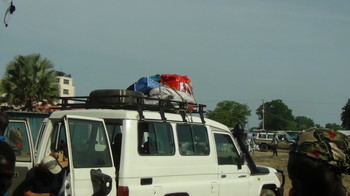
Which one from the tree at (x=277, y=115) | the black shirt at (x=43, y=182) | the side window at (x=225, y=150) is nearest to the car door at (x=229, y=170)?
the side window at (x=225, y=150)

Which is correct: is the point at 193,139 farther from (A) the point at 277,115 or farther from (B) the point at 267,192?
(A) the point at 277,115

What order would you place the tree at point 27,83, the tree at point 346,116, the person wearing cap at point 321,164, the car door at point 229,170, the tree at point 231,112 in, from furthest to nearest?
the tree at point 346,116 → the tree at point 231,112 → the tree at point 27,83 → the car door at point 229,170 → the person wearing cap at point 321,164

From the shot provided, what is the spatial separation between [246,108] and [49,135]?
303 ft

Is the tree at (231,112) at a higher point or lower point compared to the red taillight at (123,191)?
higher

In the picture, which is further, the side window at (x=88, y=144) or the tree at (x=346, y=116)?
the tree at (x=346, y=116)

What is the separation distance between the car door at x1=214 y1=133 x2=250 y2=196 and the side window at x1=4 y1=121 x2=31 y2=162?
2954 mm

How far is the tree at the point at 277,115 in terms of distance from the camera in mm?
144750

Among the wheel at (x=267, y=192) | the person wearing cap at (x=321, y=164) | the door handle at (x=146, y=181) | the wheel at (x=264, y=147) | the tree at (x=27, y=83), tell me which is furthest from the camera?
the wheel at (x=264, y=147)

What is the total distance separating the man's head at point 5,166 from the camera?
3481 mm

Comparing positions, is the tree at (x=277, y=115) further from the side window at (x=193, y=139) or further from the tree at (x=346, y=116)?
the side window at (x=193, y=139)

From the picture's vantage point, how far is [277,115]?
151750 mm

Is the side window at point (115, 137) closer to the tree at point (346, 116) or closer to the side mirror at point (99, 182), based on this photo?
the side mirror at point (99, 182)

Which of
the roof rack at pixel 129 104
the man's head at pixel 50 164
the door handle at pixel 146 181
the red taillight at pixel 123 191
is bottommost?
the red taillight at pixel 123 191

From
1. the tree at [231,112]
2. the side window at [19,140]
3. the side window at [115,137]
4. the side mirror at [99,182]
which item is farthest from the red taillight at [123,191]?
the tree at [231,112]
